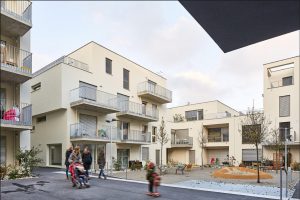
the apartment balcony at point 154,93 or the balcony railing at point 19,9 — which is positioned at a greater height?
the balcony railing at point 19,9

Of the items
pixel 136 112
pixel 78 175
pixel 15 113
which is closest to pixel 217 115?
pixel 136 112

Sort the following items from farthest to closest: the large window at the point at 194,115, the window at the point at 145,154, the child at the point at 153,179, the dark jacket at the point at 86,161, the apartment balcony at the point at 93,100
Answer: the large window at the point at 194,115 → the window at the point at 145,154 → the apartment balcony at the point at 93,100 → the dark jacket at the point at 86,161 → the child at the point at 153,179

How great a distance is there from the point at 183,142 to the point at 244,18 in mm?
39758

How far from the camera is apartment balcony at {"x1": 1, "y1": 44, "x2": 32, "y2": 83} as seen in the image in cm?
1502

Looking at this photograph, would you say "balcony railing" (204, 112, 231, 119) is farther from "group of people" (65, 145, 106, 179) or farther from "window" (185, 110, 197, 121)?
"group of people" (65, 145, 106, 179)

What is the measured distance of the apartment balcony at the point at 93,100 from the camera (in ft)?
73.5

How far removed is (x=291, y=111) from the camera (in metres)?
34.2

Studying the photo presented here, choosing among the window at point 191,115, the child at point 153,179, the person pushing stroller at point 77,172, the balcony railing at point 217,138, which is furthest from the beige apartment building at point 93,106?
the window at point 191,115

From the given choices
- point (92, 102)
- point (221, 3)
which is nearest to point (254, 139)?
point (92, 102)

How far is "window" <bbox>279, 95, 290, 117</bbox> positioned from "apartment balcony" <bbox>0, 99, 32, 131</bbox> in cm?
2961

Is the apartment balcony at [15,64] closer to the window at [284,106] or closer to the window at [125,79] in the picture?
the window at [125,79]

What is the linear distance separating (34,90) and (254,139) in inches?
728

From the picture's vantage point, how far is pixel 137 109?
95.4 ft

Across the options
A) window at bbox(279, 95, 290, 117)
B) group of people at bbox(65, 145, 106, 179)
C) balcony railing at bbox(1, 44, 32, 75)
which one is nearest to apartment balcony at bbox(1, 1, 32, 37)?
balcony railing at bbox(1, 44, 32, 75)
